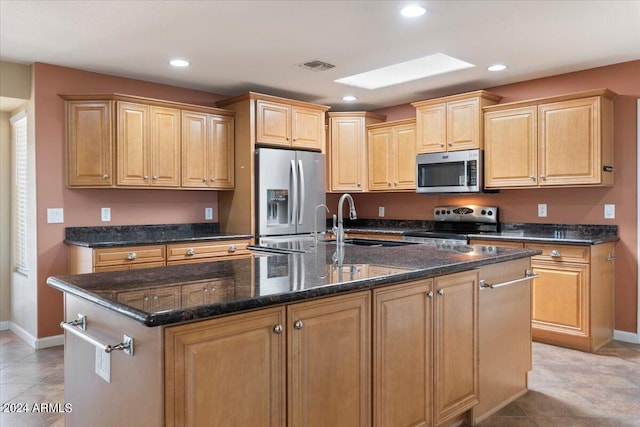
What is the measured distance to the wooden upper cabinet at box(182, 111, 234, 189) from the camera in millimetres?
4723

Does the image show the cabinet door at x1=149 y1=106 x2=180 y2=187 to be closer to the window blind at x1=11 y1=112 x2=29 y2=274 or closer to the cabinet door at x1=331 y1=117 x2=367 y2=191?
the window blind at x1=11 y1=112 x2=29 y2=274

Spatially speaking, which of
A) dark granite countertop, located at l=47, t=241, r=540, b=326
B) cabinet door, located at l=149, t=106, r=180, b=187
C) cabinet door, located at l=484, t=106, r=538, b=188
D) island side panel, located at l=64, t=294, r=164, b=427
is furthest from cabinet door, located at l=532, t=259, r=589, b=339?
island side panel, located at l=64, t=294, r=164, b=427

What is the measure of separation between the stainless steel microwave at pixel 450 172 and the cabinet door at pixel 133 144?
285 cm

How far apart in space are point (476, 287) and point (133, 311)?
1.79 m

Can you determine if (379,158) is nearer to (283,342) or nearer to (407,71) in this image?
(407,71)

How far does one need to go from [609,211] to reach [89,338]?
4290 millimetres

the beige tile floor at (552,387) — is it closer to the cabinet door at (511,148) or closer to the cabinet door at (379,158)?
the cabinet door at (511,148)

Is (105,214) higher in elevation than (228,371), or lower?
higher

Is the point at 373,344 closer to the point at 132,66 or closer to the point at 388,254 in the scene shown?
the point at 388,254

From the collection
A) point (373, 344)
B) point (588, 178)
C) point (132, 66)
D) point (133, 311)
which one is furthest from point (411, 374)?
point (132, 66)

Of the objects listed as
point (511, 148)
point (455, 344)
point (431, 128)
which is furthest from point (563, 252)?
point (455, 344)

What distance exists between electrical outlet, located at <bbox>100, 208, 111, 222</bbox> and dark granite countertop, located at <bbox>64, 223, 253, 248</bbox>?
0.25ft

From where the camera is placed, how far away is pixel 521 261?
2.90 meters

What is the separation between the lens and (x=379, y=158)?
583 cm
